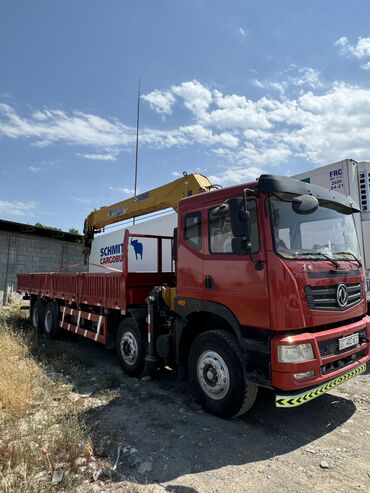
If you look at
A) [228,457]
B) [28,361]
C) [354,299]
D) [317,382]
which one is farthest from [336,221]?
[28,361]

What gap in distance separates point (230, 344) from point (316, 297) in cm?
107

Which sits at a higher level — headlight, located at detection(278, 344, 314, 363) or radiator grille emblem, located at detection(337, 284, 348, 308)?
radiator grille emblem, located at detection(337, 284, 348, 308)

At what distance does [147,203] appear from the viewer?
25.0 ft

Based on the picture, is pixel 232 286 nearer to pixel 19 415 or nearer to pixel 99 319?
pixel 19 415

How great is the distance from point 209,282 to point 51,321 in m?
6.37

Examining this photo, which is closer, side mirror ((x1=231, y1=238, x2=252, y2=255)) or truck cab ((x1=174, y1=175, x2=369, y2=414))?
truck cab ((x1=174, y1=175, x2=369, y2=414))

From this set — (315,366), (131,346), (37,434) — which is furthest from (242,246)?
(131,346)

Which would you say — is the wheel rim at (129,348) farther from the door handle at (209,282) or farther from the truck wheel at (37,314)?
the truck wheel at (37,314)

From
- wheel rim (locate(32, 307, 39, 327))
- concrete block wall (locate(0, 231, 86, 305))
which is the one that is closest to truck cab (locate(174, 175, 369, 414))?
wheel rim (locate(32, 307, 39, 327))

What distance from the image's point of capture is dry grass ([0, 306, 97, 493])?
2.92 meters

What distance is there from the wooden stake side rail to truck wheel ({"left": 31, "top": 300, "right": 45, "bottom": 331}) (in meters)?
1.68

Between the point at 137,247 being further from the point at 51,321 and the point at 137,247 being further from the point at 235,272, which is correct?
the point at 235,272

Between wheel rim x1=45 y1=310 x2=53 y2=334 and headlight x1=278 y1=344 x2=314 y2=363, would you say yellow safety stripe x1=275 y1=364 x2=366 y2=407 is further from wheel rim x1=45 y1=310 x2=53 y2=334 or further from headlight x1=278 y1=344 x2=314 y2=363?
wheel rim x1=45 y1=310 x2=53 y2=334

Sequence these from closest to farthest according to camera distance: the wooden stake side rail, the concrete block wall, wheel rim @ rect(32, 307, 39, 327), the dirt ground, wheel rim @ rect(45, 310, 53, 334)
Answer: the dirt ground, the wooden stake side rail, wheel rim @ rect(45, 310, 53, 334), wheel rim @ rect(32, 307, 39, 327), the concrete block wall
